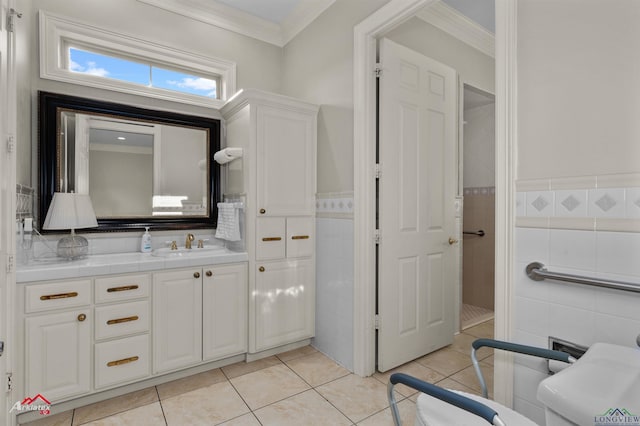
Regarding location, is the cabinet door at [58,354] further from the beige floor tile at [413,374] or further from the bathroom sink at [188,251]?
the beige floor tile at [413,374]

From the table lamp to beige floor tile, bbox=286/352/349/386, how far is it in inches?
67.1

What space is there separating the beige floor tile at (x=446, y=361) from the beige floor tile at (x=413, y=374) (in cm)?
6

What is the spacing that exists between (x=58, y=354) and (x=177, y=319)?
2.06ft

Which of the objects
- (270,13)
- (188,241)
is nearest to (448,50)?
(270,13)

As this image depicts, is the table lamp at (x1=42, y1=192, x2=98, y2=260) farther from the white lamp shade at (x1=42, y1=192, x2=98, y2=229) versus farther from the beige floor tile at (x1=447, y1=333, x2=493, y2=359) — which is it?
the beige floor tile at (x1=447, y1=333, x2=493, y2=359)

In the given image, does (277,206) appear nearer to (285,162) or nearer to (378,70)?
(285,162)

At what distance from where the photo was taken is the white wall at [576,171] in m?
1.13

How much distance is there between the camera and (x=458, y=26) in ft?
9.46

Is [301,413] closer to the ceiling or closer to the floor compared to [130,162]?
closer to the floor

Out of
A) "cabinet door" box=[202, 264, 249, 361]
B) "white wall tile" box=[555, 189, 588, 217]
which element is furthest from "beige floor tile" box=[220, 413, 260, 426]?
"white wall tile" box=[555, 189, 588, 217]

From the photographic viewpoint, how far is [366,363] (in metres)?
2.25

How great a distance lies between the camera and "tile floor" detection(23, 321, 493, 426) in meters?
1.81

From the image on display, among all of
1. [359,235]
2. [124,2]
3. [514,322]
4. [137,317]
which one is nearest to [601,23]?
[514,322]

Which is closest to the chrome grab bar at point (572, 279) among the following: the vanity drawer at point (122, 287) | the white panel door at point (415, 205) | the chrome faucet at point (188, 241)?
the white panel door at point (415, 205)
